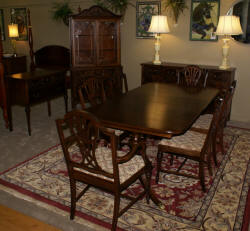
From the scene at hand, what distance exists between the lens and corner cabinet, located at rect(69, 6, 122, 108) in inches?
205

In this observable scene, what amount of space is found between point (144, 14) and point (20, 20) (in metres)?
3.34

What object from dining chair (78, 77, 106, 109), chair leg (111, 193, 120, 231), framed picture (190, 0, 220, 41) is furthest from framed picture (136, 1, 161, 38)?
chair leg (111, 193, 120, 231)

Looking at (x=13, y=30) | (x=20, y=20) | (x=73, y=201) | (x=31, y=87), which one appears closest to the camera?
(x=73, y=201)

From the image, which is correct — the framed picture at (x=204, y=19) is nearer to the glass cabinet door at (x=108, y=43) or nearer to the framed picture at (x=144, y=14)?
the framed picture at (x=144, y=14)

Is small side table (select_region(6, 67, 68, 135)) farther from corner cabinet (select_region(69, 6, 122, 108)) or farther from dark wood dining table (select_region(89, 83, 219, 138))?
dark wood dining table (select_region(89, 83, 219, 138))

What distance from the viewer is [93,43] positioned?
5.36m

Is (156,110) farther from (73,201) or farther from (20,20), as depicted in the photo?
(20,20)

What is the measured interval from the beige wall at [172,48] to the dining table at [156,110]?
1.38m

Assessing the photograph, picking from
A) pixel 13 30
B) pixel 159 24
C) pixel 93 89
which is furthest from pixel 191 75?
pixel 13 30

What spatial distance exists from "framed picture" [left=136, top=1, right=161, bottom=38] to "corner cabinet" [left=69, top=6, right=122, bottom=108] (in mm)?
393

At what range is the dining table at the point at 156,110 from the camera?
92.8 inches

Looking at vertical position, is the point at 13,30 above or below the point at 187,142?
above

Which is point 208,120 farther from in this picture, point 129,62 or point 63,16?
point 63,16

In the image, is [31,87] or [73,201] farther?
[31,87]
